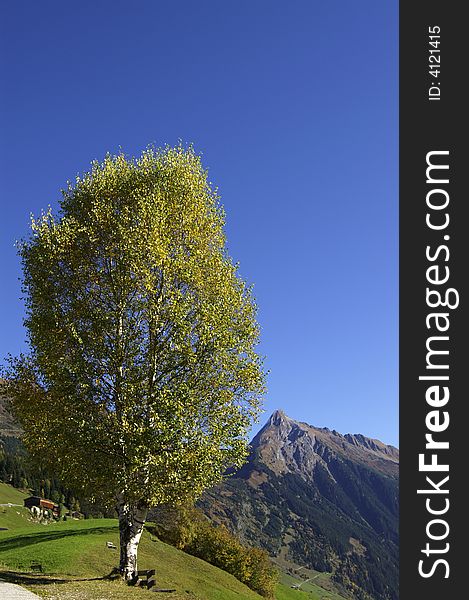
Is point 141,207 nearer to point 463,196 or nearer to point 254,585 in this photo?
point 463,196

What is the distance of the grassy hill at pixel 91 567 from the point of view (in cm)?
2966

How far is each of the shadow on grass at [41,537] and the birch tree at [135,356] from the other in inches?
1371

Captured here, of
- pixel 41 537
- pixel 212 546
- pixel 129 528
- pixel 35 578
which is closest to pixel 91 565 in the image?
pixel 35 578

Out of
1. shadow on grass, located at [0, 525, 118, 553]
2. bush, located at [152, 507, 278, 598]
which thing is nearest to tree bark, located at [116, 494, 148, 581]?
shadow on grass, located at [0, 525, 118, 553]

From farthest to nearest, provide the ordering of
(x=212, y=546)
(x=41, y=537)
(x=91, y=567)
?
(x=212, y=546) → (x=41, y=537) → (x=91, y=567)

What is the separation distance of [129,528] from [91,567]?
16.9m

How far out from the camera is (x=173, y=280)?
3381cm

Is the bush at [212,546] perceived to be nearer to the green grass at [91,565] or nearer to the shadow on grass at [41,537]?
the green grass at [91,565]

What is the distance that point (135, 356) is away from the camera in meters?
32.9

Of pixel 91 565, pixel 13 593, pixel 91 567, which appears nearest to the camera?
pixel 13 593

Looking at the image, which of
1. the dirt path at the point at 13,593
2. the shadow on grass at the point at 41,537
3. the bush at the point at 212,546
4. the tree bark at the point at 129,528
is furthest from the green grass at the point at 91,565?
the bush at the point at 212,546

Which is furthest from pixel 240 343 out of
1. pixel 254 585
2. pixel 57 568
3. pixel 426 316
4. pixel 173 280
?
pixel 254 585

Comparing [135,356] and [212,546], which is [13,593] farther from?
[212,546]

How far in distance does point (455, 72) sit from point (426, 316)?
7.27 meters
